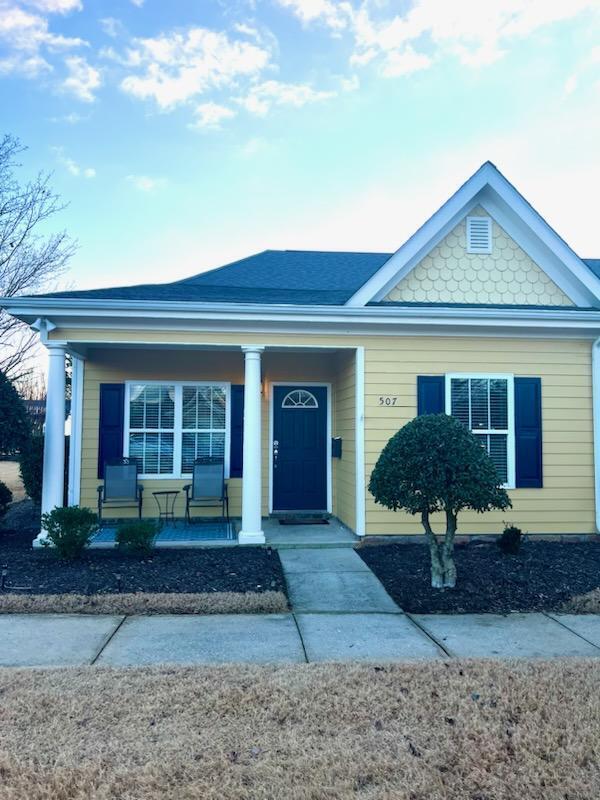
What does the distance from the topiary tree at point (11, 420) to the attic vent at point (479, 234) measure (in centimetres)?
651

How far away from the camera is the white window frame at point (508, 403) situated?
25.4 ft

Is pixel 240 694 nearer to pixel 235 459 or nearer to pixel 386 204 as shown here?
pixel 235 459

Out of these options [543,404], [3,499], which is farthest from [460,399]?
[3,499]

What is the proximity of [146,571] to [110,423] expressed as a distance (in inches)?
134

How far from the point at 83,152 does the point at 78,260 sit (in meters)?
3.44

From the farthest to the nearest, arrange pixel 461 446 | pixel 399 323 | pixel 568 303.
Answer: pixel 568 303, pixel 399 323, pixel 461 446

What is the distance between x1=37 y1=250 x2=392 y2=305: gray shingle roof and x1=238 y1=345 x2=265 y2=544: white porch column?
3.23 ft

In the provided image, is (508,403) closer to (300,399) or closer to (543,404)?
(543,404)

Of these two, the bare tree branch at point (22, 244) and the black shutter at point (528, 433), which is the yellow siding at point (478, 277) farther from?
the bare tree branch at point (22, 244)

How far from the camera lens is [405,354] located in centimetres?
773

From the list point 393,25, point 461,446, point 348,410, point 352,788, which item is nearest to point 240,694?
point 352,788

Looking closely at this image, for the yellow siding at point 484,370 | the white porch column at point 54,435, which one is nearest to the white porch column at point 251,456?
the yellow siding at point 484,370

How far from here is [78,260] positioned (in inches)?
580

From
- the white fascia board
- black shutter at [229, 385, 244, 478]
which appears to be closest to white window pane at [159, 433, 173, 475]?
black shutter at [229, 385, 244, 478]
